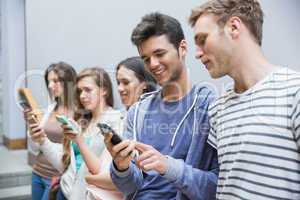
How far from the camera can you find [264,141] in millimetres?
655

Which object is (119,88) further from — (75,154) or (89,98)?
(75,154)

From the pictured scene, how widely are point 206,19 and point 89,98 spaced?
27.9 inches

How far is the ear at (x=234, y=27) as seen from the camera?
73cm

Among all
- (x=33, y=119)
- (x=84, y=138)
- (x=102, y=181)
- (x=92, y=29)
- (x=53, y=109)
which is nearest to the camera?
(x=102, y=181)

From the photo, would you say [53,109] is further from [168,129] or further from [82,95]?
[168,129]

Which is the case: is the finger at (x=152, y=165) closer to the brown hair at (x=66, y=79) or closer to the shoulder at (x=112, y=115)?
the shoulder at (x=112, y=115)

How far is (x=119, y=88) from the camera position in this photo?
131cm

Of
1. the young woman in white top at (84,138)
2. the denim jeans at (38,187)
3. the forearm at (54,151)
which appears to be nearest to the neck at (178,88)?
the young woman in white top at (84,138)

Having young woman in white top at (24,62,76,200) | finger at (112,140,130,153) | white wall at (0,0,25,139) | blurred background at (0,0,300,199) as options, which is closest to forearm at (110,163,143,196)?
finger at (112,140,130,153)

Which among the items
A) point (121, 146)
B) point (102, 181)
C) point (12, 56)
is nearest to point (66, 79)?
point (102, 181)

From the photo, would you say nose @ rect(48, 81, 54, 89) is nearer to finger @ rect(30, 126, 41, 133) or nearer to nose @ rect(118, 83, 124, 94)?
finger @ rect(30, 126, 41, 133)

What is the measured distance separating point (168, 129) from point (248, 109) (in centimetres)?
26

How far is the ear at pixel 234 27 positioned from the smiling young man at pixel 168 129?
0.21 metres

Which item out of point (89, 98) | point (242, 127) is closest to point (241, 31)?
point (242, 127)
